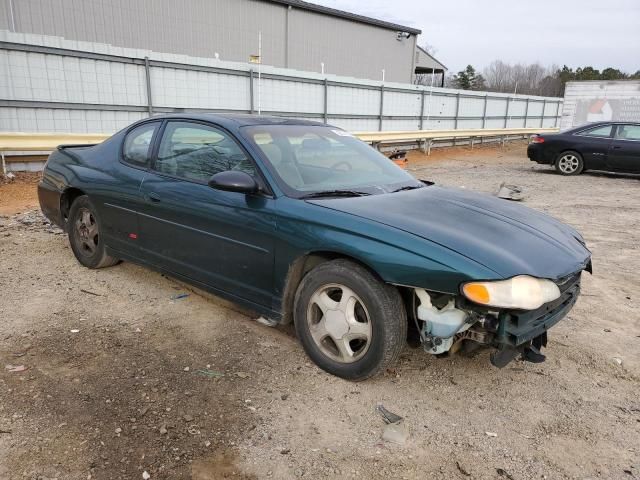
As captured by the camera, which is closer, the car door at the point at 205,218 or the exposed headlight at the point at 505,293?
the exposed headlight at the point at 505,293

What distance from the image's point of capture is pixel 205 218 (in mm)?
3588

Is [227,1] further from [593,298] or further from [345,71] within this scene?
[593,298]

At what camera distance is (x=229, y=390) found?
297 cm

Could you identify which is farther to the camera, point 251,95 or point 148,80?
point 251,95

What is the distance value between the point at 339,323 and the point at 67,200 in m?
3.43

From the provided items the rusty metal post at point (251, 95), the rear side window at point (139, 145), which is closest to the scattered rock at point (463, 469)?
the rear side window at point (139, 145)

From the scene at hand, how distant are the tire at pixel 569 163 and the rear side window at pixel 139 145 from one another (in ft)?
39.9

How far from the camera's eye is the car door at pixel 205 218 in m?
3.33

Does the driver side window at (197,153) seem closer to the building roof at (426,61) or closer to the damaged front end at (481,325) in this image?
the damaged front end at (481,325)

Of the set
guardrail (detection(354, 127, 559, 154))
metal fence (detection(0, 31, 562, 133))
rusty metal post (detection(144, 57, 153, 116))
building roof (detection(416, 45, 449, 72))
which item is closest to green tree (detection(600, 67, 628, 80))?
building roof (detection(416, 45, 449, 72))

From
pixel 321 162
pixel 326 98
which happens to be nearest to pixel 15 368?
pixel 321 162

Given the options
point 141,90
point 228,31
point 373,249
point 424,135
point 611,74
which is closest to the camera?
point 373,249

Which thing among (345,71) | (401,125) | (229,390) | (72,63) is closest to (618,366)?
(229,390)

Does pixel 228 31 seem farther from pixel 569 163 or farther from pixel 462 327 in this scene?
pixel 462 327
